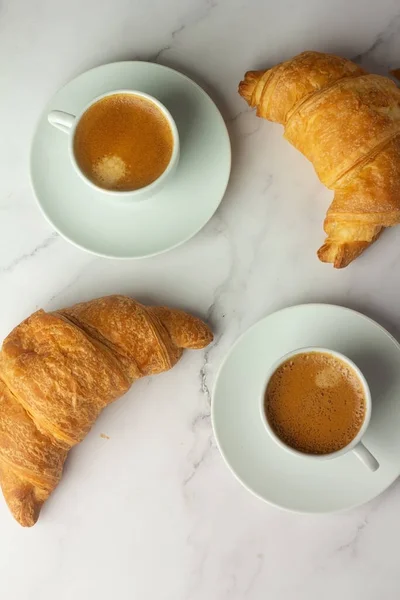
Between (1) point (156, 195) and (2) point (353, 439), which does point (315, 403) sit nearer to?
(2) point (353, 439)

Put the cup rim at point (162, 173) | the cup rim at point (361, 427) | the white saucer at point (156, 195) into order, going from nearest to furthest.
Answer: the cup rim at point (361, 427), the cup rim at point (162, 173), the white saucer at point (156, 195)

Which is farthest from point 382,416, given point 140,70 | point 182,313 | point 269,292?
point 140,70

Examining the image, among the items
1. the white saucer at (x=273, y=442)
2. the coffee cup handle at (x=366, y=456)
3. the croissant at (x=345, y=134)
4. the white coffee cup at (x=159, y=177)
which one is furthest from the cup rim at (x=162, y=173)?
the coffee cup handle at (x=366, y=456)

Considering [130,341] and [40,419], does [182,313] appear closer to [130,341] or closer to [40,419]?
[130,341]

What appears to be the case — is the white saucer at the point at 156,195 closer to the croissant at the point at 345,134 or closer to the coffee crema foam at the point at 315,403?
the croissant at the point at 345,134

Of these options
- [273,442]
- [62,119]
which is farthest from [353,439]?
[62,119]

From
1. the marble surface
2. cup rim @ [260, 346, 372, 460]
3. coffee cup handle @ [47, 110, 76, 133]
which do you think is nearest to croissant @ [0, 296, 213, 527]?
the marble surface
